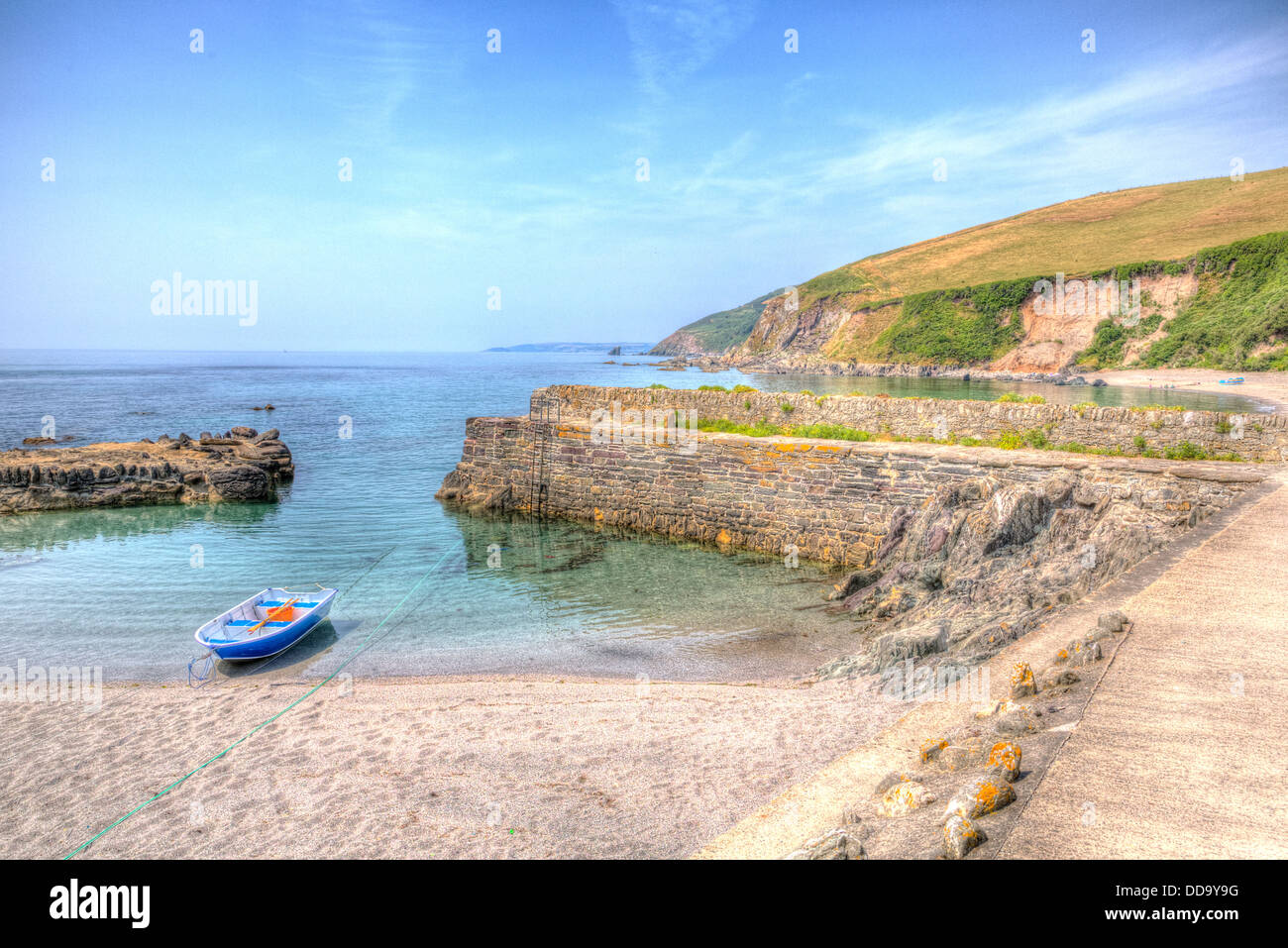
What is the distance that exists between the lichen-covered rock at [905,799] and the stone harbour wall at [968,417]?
15.0 m

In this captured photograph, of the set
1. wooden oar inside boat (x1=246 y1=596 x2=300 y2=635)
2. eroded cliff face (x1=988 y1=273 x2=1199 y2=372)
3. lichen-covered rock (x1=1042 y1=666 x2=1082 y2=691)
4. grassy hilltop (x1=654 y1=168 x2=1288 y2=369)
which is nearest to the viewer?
lichen-covered rock (x1=1042 y1=666 x2=1082 y2=691)

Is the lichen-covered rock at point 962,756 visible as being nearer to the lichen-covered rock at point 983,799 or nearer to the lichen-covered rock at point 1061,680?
the lichen-covered rock at point 983,799

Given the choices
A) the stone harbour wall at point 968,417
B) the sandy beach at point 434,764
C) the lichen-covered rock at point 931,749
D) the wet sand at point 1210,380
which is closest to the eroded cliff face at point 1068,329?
the wet sand at point 1210,380

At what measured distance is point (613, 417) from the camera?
1930 centimetres

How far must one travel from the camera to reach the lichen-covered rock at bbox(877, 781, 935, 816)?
4.08 m

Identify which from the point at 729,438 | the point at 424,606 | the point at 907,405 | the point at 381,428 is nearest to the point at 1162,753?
the point at 424,606

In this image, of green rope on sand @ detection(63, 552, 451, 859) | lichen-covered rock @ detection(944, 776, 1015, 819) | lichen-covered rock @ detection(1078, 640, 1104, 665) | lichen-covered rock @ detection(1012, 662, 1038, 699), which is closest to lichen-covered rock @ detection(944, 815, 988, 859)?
lichen-covered rock @ detection(944, 776, 1015, 819)

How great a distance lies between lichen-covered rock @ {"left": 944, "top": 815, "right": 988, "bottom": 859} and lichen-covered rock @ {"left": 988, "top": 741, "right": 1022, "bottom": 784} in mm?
623

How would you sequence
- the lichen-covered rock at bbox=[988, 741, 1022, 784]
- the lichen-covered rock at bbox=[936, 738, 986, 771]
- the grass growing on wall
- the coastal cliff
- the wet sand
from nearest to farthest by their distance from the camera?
1. the lichen-covered rock at bbox=[988, 741, 1022, 784]
2. the lichen-covered rock at bbox=[936, 738, 986, 771]
3. the grass growing on wall
4. the coastal cliff
5. the wet sand

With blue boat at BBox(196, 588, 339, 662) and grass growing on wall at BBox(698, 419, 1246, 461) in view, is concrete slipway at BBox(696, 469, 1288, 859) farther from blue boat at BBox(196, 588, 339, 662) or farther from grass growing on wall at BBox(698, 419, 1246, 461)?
grass growing on wall at BBox(698, 419, 1246, 461)

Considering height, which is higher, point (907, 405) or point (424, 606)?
point (907, 405)

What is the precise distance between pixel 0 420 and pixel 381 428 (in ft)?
79.8

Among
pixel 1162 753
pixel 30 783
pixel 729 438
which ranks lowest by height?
pixel 30 783
